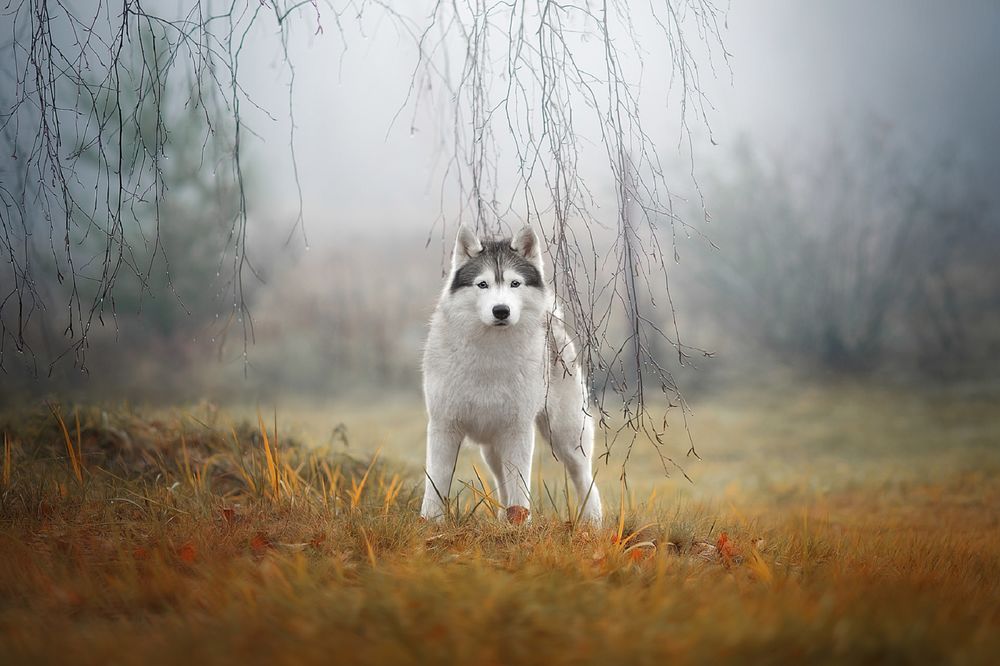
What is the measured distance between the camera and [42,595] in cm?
315

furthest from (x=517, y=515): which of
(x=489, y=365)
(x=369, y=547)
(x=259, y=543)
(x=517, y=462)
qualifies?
(x=259, y=543)

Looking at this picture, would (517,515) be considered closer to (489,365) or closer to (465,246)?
(489,365)

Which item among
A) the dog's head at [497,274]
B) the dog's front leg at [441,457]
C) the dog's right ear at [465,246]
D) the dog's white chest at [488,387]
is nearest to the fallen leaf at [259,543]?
the dog's front leg at [441,457]

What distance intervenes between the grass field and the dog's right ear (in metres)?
1.42

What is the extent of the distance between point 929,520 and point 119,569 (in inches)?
255

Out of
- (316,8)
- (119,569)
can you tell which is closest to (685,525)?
(119,569)

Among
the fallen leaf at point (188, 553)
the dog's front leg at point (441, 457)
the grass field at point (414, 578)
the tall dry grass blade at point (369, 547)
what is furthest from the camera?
the dog's front leg at point (441, 457)

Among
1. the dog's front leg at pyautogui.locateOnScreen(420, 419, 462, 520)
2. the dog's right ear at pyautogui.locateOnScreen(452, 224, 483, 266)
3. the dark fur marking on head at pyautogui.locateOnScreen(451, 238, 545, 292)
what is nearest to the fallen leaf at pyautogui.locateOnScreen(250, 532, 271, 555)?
the dog's front leg at pyautogui.locateOnScreen(420, 419, 462, 520)

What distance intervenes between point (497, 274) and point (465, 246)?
1.27ft

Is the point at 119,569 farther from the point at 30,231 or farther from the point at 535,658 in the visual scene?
the point at 535,658

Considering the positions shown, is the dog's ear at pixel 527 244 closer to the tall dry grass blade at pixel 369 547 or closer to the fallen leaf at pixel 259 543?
the tall dry grass blade at pixel 369 547

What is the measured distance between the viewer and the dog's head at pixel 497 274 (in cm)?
470

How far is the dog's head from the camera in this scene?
470 centimetres

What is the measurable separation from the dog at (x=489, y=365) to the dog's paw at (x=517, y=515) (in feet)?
0.85
